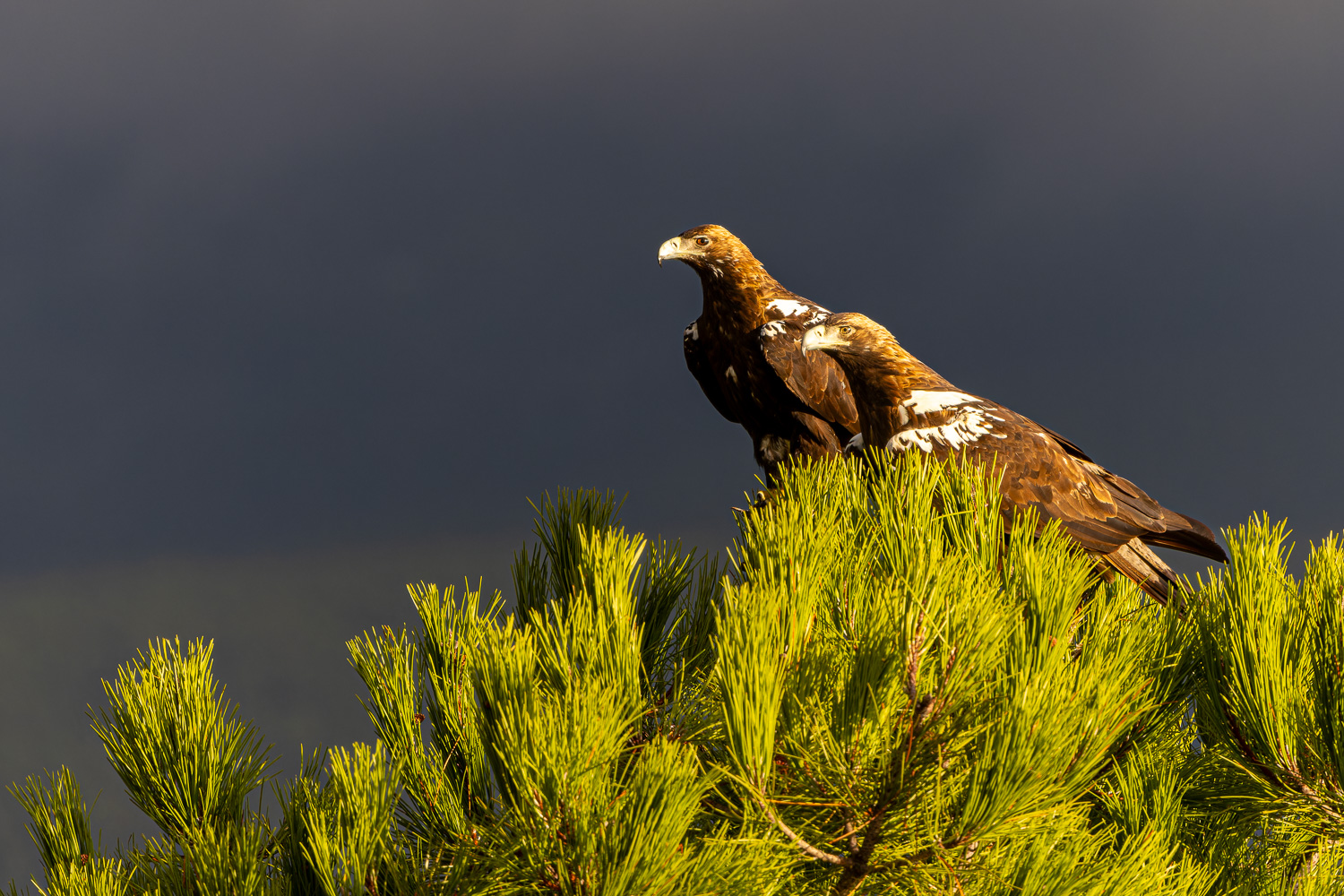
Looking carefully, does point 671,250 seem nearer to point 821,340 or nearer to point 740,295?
point 740,295

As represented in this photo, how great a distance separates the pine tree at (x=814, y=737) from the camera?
1.86 meters

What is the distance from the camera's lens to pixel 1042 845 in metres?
2.03

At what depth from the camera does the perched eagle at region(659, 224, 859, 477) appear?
5426 millimetres

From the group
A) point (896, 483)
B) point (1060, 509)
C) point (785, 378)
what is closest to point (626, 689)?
point (896, 483)

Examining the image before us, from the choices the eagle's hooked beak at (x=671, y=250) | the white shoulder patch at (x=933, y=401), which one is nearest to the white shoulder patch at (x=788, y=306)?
the eagle's hooked beak at (x=671, y=250)

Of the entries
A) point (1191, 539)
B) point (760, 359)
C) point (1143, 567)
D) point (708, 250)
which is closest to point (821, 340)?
point (760, 359)

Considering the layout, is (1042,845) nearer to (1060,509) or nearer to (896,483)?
(896,483)

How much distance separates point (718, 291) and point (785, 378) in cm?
88

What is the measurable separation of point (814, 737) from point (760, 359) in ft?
12.7

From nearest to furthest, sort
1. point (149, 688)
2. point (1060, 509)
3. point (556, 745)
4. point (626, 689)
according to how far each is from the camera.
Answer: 1. point (556, 745)
2. point (626, 689)
3. point (149, 688)
4. point (1060, 509)

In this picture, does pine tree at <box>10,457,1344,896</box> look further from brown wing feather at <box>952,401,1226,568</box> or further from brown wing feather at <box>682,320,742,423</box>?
brown wing feather at <box>682,320,742,423</box>

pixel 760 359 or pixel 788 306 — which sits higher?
pixel 788 306

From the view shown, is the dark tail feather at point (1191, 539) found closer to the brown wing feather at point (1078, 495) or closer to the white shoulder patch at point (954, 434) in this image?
the brown wing feather at point (1078, 495)

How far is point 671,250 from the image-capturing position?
234 inches
